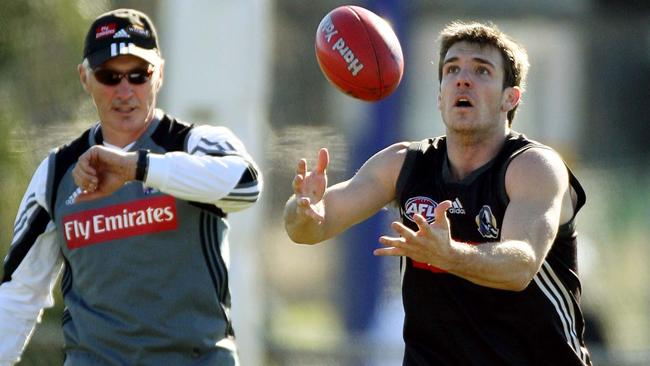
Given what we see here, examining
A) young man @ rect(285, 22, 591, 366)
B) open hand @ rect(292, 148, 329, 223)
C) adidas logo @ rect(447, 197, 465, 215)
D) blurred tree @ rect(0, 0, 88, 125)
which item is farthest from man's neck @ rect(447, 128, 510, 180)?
blurred tree @ rect(0, 0, 88, 125)

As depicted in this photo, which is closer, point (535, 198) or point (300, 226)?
point (535, 198)

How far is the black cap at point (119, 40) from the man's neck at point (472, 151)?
53.4 inches

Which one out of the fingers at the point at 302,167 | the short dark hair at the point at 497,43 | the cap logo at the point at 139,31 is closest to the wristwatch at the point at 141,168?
the fingers at the point at 302,167

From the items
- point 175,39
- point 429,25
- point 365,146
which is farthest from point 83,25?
point 429,25

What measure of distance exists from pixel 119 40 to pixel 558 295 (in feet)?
6.93

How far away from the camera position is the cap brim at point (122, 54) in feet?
20.5

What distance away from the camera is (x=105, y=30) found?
20.8ft

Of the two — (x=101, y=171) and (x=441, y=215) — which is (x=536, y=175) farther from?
(x=101, y=171)

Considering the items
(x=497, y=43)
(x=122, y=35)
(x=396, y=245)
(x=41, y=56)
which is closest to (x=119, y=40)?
(x=122, y=35)

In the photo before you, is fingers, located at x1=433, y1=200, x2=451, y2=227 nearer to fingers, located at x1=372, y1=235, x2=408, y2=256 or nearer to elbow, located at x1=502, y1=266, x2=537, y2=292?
fingers, located at x1=372, y1=235, x2=408, y2=256

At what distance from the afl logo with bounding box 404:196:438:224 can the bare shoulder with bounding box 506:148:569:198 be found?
33 cm

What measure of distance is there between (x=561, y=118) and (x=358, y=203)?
29.9ft

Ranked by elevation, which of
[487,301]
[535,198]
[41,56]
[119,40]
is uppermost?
[119,40]

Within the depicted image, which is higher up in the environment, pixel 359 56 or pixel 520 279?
pixel 359 56
